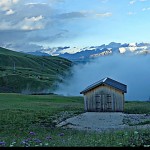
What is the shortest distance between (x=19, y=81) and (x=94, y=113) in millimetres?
89854

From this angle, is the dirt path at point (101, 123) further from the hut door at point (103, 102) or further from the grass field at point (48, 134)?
the grass field at point (48, 134)

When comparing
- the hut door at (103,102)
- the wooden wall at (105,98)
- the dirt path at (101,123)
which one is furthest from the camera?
the hut door at (103,102)

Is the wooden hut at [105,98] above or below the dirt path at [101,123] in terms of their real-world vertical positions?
above

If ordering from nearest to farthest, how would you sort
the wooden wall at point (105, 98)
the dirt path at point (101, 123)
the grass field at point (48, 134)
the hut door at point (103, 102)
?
the grass field at point (48, 134)
the dirt path at point (101, 123)
the wooden wall at point (105, 98)
the hut door at point (103, 102)

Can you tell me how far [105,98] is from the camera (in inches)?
2234

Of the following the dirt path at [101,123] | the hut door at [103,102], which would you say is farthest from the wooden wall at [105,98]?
the dirt path at [101,123]

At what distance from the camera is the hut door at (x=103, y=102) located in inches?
2228

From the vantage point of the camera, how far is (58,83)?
166500mm

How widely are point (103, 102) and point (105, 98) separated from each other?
68cm

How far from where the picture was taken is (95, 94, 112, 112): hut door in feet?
186

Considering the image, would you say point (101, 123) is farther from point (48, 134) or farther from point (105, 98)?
point (48, 134)

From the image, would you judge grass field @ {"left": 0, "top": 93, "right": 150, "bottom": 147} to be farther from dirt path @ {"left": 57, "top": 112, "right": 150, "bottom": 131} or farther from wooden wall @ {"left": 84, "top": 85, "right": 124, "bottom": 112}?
wooden wall @ {"left": 84, "top": 85, "right": 124, "bottom": 112}

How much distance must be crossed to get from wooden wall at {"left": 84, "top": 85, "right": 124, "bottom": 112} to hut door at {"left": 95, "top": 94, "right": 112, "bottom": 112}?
0.15 meters

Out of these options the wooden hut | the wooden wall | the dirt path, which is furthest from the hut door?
the dirt path
